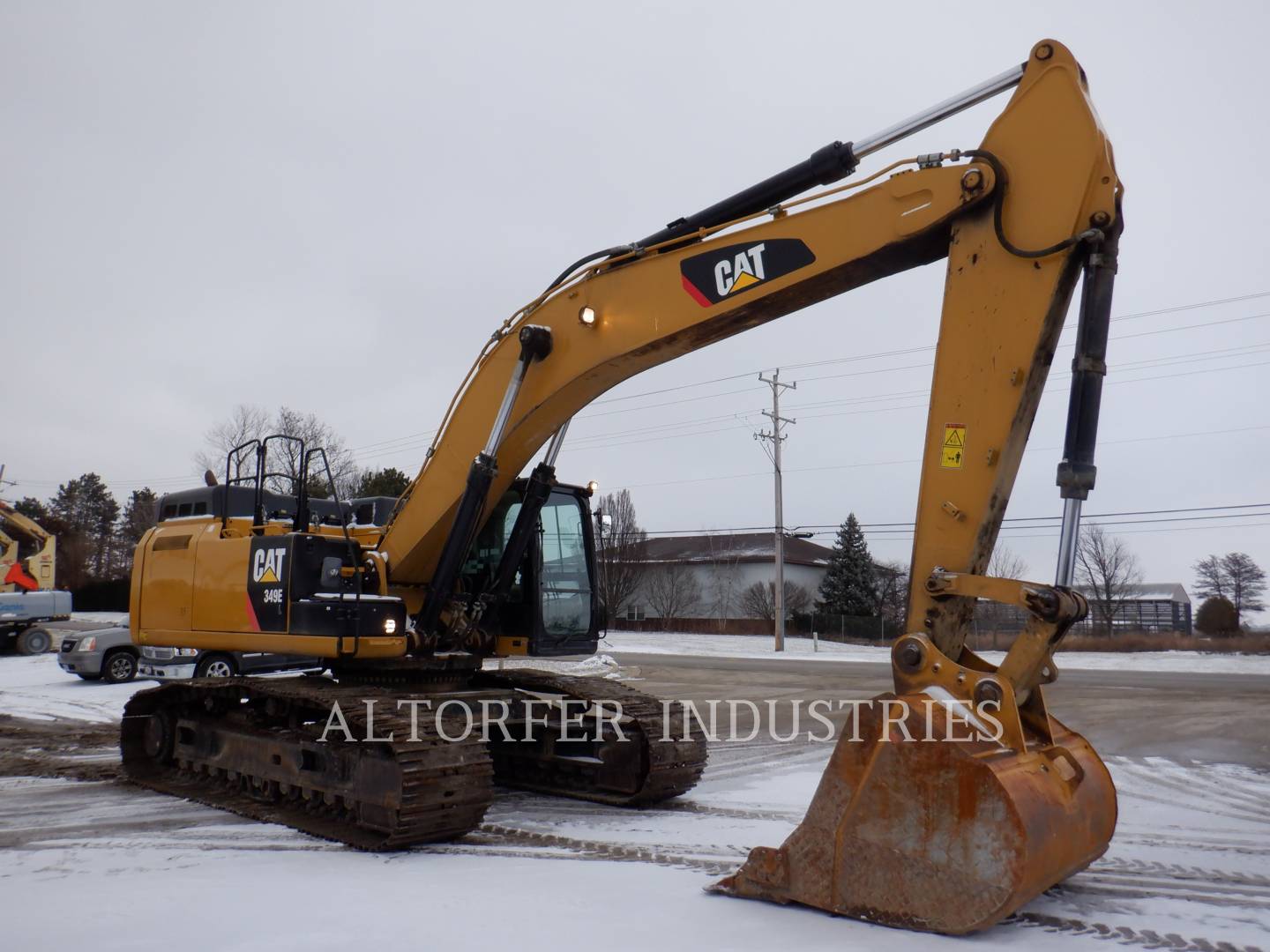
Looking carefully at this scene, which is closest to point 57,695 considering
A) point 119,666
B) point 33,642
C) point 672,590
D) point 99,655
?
point 99,655

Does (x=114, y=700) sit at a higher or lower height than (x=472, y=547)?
lower

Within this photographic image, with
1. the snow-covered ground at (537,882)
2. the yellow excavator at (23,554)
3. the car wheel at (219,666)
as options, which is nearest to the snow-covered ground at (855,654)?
the car wheel at (219,666)

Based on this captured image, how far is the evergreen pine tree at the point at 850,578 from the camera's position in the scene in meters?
47.9

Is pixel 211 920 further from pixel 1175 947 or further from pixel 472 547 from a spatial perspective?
pixel 1175 947

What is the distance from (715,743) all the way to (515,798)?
3312 mm

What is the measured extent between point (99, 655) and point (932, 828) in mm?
16338

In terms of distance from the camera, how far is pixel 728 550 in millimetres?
58281

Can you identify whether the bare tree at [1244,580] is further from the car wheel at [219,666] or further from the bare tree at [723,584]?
the car wheel at [219,666]

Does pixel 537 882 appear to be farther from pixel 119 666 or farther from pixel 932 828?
pixel 119 666

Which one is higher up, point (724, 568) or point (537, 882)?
point (724, 568)

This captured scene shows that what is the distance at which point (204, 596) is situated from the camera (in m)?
7.38

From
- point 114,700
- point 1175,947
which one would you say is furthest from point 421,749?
point 114,700

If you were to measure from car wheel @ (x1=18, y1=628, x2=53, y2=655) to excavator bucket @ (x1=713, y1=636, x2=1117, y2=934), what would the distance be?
24786mm

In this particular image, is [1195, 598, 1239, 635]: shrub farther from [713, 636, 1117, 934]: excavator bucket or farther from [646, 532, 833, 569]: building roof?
[713, 636, 1117, 934]: excavator bucket
